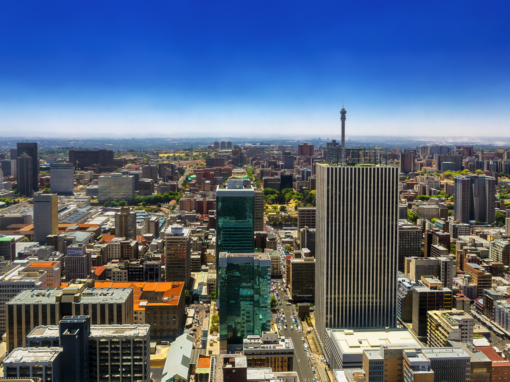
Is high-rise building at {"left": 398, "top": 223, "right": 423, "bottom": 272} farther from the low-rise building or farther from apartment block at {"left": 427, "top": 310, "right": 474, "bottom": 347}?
the low-rise building

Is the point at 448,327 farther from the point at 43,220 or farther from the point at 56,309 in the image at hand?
the point at 43,220

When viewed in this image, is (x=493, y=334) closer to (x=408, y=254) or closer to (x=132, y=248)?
(x=408, y=254)

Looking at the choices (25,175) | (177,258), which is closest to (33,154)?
(25,175)

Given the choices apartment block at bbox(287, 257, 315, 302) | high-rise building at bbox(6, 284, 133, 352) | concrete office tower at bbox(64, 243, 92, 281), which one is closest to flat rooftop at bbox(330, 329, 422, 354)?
apartment block at bbox(287, 257, 315, 302)

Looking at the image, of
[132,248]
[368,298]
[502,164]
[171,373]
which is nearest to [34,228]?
[132,248]

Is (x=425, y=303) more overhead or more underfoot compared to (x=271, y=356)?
more overhead

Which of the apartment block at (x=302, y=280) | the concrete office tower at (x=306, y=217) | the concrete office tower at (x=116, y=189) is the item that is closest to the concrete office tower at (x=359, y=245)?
the apartment block at (x=302, y=280)

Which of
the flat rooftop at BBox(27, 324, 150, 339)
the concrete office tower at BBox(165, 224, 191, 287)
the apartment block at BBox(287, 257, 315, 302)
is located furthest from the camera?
the concrete office tower at BBox(165, 224, 191, 287)
